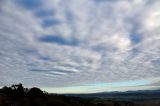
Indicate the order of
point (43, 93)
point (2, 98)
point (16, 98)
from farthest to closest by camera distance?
point (43, 93), point (16, 98), point (2, 98)

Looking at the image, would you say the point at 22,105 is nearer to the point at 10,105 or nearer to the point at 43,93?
the point at 10,105

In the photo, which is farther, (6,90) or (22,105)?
(6,90)

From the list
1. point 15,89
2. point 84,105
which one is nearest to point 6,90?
point 15,89

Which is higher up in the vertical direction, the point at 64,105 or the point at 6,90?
the point at 6,90

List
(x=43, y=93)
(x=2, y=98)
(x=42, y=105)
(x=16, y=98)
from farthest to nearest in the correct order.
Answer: (x=43, y=93)
(x=16, y=98)
(x=2, y=98)
(x=42, y=105)

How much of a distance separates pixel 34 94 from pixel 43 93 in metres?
1.60

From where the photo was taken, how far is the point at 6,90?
40031 millimetres

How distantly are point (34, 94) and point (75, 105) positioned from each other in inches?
214

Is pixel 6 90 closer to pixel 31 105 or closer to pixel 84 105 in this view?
pixel 31 105

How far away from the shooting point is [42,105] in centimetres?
3250

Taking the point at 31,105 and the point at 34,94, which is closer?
the point at 31,105

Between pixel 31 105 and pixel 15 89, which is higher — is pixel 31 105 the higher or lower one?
the lower one

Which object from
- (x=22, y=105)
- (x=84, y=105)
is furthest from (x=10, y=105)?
(x=84, y=105)

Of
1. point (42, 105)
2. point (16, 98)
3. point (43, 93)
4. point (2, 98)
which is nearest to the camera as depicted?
point (42, 105)
